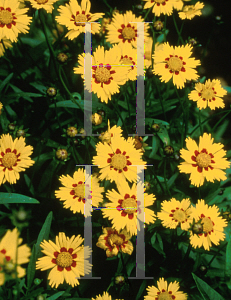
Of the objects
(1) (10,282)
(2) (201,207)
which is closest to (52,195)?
(1) (10,282)

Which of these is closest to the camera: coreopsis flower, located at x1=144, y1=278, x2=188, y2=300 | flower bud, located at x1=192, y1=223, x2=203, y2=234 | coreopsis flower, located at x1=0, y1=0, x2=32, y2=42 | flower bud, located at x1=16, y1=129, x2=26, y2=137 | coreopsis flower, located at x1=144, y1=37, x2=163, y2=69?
flower bud, located at x1=192, y1=223, x2=203, y2=234

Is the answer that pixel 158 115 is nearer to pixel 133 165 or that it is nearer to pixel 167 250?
pixel 133 165

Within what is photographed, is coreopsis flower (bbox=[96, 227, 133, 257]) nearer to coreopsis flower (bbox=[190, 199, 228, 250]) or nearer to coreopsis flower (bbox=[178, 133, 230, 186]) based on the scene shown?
coreopsis flower (bbox=[190, 199, 228, 250])

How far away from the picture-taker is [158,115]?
2.28 meters

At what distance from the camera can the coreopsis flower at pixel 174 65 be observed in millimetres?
1819

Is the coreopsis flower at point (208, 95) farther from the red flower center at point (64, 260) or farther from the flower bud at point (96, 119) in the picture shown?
the red flower center at point (64, 260)

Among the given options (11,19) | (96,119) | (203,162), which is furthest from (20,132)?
(203,162)

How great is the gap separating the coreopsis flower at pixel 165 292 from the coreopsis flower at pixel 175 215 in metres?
0.30

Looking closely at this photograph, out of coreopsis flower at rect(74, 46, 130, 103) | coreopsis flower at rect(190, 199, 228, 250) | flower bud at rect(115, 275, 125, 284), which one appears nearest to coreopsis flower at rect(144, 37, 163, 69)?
coreopsis flower at rect(74, 46, 130, 103)

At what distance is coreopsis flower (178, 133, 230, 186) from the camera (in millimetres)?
1642

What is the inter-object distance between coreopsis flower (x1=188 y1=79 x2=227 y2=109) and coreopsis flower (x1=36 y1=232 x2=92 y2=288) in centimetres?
112

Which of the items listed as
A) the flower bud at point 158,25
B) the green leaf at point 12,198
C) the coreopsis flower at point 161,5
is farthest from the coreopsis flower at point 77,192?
the coreopsis flower at point 161,5

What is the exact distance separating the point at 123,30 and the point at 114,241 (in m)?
1.35

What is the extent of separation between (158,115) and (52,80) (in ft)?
2.76
